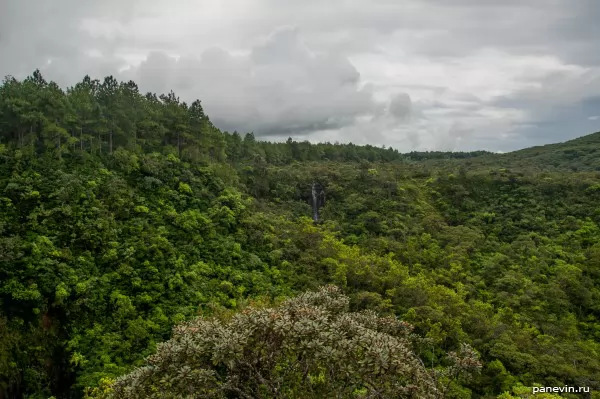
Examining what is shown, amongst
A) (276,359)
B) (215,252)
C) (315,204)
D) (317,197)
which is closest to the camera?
(276,359)

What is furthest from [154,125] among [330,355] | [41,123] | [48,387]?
[330,355]

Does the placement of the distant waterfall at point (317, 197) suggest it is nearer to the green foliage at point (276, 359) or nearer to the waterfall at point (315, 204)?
the waterfall at point (315, 204)

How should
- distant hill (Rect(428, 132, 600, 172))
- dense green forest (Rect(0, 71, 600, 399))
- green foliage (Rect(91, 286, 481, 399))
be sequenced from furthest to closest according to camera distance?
1. distant hill (Rect(428, 132, 600, 172))
2. dense green forest (Rect(0, 71, 600, 399))
3. green foliage (Rect(91, 286, 481, 399))

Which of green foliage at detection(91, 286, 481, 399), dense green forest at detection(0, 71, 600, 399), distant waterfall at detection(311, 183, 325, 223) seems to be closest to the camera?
green foliage at detection(91, 286, 481, 399)

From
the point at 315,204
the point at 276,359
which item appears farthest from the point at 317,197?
the point at 276,359

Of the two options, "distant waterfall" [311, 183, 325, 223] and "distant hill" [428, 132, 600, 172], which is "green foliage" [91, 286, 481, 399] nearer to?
"distant waterfall" [311, 183, 325, 223]

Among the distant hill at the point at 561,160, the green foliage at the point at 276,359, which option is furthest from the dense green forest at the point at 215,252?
the distant hill at the point at 561,160

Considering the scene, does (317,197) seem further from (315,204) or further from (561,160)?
(561,160)

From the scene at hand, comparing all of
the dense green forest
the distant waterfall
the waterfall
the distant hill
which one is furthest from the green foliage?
the distant hill
